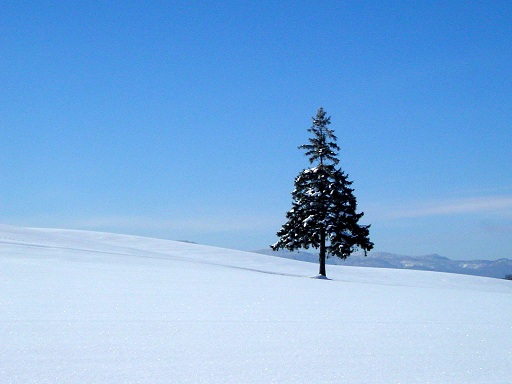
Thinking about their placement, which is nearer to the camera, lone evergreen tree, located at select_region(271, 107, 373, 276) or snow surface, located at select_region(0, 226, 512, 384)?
snow surface, located at select_region(0, 226, 512, 384)

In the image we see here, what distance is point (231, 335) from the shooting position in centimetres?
703

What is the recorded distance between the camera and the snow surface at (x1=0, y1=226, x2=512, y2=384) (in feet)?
17.2

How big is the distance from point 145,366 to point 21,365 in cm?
133

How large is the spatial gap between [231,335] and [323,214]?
76.2 ft

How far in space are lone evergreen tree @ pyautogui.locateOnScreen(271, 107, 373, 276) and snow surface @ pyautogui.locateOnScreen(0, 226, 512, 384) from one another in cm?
1621

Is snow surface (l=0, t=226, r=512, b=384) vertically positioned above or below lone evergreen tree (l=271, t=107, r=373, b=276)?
below

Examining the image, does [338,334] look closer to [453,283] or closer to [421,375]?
[421,375]

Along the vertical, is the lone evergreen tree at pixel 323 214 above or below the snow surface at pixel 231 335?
above

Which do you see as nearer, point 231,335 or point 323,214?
A: point 231,335

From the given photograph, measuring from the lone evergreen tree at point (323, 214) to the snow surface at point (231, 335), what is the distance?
16.2 metres

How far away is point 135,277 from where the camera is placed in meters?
14.5

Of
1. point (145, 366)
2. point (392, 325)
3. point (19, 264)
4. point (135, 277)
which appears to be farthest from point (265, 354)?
point (19, 264)

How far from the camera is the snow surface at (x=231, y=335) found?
5254 millimetres

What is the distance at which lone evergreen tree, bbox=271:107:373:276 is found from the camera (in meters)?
29.5
